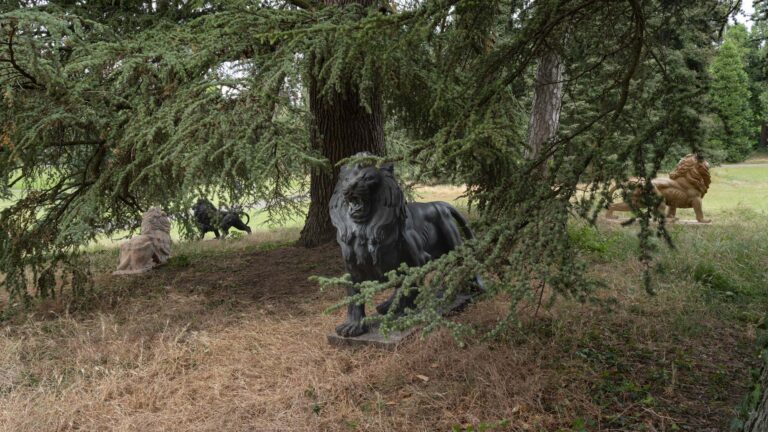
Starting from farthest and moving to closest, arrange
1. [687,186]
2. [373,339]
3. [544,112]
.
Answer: [687,186]
[544,112]
[373,339]

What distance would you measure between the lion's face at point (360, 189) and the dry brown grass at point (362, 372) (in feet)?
3.45

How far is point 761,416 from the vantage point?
208cm

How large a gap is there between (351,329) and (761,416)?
2.72 meters

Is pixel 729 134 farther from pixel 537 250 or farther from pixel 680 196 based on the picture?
pixel 680 196

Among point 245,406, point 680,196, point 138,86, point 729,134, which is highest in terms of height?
point 138,86

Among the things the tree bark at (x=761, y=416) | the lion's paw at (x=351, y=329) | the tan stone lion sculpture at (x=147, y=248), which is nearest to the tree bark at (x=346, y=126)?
the tan stone lion sculpture at (x=147, y=248)

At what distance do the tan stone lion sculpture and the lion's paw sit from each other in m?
4.15

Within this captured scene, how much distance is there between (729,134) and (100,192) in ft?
15.9

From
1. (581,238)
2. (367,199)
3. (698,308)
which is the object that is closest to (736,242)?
(581,238)

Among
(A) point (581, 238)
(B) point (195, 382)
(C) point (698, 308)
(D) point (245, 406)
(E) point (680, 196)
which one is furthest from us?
(E) point (680, 196)

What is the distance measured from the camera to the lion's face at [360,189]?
12.5ft

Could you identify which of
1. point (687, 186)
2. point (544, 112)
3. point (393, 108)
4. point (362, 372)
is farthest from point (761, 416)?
point (687, 186)

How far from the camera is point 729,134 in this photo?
222 cm

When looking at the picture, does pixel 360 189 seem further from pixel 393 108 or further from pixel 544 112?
pixel 544 112
